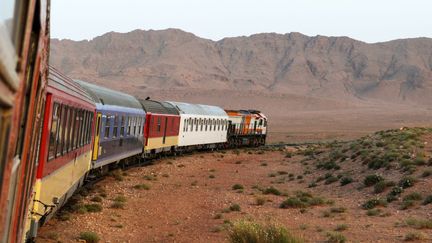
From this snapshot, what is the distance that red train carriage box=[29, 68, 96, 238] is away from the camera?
795 cm

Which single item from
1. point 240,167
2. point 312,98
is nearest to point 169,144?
point 240,167

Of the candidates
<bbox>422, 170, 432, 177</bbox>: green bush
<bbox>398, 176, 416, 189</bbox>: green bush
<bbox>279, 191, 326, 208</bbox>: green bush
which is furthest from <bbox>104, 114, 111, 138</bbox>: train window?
<bbox>422, 170, 432, 177</bbox>: green bush

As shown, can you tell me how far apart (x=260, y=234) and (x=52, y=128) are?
181 inches

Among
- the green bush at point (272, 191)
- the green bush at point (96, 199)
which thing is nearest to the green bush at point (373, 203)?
the green bush at point (272, 191)

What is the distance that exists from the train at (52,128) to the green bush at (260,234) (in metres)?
3.21

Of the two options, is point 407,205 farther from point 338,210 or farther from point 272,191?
point 272,191

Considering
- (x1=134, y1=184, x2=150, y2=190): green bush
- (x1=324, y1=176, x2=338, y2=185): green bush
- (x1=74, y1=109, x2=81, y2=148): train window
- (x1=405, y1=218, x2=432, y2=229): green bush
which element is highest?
(x1=74, y1=109, x2=81, y2=148): train window

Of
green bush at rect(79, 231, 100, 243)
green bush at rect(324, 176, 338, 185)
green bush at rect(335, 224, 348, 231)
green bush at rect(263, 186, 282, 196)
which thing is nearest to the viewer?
green bush at rect(79, 231, 100, 243)

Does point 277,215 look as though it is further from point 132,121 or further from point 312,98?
point 312,98

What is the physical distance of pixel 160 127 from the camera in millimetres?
30859

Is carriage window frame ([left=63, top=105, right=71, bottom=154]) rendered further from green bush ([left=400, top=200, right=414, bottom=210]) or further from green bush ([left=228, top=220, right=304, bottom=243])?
green bush ([left=400, top=200, right=414, bottom=210])

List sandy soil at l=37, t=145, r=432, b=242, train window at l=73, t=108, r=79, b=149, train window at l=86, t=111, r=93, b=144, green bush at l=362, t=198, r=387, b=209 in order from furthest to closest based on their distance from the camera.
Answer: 1. green bush at l=362, t=198, r=387, b=209
2. train window at l=86, t=111, r=93, b=144
3. sandy soil at l=37, t=145, r=432, b=242
4. train window at l=73, t=108, r=79, b=149

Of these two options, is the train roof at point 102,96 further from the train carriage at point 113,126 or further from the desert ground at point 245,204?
the desert ground at point 245,204

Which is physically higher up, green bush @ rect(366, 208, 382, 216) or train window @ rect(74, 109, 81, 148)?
train window @ rect(74, 109, 81, 148)
